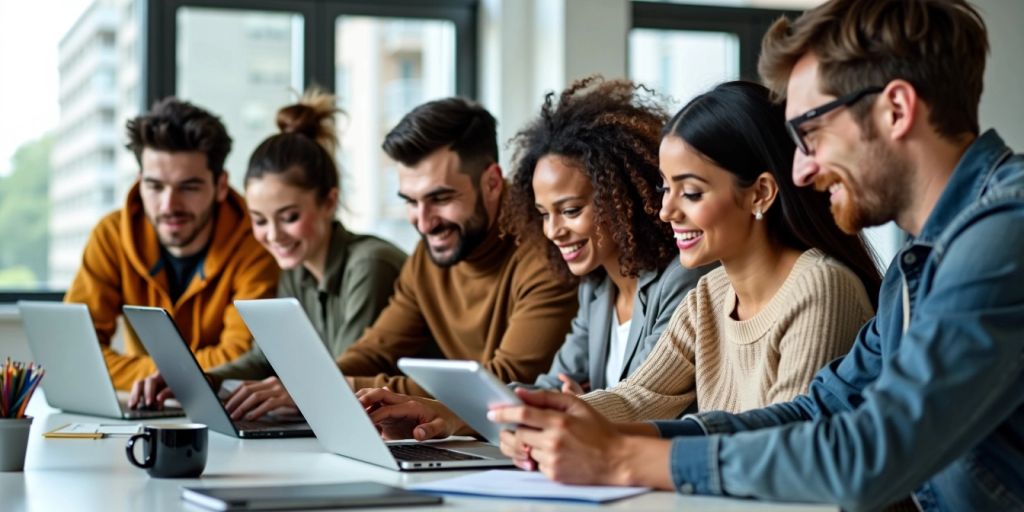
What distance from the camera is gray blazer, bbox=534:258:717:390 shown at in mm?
2279

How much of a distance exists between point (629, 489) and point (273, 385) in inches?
46.6

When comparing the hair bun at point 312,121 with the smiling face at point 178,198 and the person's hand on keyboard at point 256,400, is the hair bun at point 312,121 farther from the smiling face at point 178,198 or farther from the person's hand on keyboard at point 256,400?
the person's hand on keyboard at point 256,400

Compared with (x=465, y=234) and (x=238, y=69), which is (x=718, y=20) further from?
(x=465, y=234)

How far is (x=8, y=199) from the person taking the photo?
5.05 meters

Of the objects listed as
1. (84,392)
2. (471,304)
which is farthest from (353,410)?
(471,304)

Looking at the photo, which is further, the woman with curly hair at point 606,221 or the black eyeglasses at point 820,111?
the woman with curly hair at point 606,221

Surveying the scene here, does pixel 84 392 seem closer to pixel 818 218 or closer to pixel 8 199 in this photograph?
pixel 818 218

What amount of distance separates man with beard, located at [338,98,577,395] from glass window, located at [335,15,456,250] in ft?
7.61

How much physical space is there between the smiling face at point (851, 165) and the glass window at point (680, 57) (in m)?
4.07

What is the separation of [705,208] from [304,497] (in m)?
0.84

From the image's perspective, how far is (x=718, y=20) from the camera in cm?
568

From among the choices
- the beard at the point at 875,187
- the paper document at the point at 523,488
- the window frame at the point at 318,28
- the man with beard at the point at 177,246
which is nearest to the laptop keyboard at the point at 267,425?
the paper document at the point at 523,488

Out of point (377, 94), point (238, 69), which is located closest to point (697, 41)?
point (377, 94)

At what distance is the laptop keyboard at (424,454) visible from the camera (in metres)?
1.71
